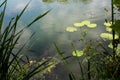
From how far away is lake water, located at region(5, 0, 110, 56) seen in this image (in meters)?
3.29

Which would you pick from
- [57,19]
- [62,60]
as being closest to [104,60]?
[62,60]

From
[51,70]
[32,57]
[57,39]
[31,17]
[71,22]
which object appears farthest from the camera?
[31,17]

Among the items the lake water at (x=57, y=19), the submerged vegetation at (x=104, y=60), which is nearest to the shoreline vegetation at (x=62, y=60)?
the submerged vegetation at (x=104, y=60)

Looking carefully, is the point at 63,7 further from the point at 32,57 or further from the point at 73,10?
the point at 32,57

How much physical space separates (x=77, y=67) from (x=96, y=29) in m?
0.90

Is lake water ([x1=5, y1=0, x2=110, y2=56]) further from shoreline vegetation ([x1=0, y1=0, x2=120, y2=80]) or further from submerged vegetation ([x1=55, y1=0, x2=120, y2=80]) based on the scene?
submerged vegetation ([x1=55, y1=0, x2=120, y2=80])

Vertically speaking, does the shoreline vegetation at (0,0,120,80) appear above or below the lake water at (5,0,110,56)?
above

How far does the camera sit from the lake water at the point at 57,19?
3289 mm

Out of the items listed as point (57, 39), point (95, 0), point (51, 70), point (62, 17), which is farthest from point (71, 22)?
point (51, 70)

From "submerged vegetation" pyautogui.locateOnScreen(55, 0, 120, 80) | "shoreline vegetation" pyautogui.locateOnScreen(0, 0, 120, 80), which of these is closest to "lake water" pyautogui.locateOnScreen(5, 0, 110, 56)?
"shoreline vegetation" pyautogui.locateOnScreen(0, 0, 120, 80)

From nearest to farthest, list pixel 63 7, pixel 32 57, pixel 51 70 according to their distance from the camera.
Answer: pixel 51 70, pixel 32 57, pixel 63 7

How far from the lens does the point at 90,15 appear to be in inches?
153

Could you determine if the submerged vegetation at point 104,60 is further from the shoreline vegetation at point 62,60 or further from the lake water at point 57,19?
the lake water at point 57,19

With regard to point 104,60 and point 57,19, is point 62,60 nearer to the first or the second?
point 104,60
